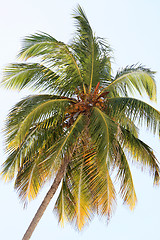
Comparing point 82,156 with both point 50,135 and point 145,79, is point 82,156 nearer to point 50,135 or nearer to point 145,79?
point 50,135

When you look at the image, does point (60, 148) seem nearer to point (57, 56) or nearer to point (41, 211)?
point (41, 211)

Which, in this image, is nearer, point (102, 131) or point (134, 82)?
point (102, 131)

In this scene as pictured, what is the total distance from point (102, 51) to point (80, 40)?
725 mm

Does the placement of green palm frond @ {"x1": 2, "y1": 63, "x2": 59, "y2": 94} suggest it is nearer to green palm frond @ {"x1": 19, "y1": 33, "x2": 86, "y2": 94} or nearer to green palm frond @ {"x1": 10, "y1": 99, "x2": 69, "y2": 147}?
green palm frond @ {"x1": 19, "y1": 33, "x2": 86, "y2": 94}

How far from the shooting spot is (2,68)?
9.83 meters

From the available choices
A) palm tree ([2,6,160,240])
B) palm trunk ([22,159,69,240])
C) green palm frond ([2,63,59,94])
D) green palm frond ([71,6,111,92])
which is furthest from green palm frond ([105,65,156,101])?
palm trunk ([22,159,69,240])

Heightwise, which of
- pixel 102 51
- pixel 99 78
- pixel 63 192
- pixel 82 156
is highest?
pixel 102 51

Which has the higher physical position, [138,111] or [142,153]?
[138,111]

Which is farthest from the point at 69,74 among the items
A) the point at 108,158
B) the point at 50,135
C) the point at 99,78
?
the point at 108,158

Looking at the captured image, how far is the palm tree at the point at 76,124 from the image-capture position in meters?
8.67

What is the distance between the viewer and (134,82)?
9.64 m

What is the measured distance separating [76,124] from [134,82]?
68.8 inches

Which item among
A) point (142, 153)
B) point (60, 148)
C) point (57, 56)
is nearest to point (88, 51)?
point (57, 56)

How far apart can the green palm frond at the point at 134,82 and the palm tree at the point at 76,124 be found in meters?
0.02
